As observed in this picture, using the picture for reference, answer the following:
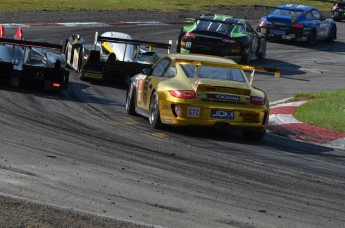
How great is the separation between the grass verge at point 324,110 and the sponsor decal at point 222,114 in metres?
2.49

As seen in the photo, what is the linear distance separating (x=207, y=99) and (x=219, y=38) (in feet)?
35.1

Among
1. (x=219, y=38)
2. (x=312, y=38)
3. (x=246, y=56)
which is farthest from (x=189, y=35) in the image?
(x=312, y=38)

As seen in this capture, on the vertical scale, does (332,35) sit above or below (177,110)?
below

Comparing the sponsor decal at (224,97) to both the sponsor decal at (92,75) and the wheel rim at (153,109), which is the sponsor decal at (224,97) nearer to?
the wheel rim at (153,109)

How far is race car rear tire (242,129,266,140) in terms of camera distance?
43.7ft

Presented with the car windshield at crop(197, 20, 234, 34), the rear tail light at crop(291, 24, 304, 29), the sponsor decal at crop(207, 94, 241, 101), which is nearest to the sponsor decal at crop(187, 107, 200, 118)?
the sponsor decal at crop(207, 94, 241, 101)

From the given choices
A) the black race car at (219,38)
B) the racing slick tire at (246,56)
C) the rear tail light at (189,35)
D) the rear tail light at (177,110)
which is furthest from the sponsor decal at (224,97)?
the racing slick tire at (246,56)

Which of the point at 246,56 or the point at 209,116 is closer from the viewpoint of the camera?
the point at 209,116

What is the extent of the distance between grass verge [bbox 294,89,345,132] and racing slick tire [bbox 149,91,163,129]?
9.73 feet

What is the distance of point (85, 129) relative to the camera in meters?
12.7

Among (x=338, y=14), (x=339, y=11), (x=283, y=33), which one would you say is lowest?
(x=338, y=14)

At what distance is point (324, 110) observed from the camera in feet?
55.2

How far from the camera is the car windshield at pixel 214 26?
78.3 ft

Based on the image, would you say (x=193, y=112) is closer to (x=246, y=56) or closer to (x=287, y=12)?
(x=246, y=56)
